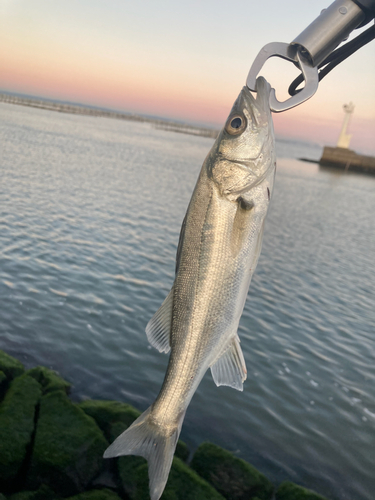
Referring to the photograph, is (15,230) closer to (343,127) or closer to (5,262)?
(5,262)

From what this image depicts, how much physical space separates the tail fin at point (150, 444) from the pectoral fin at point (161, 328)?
47 centimetres

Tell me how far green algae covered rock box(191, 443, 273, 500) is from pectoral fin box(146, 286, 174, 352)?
16.4 ft

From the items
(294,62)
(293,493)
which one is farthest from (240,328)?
(294,62)

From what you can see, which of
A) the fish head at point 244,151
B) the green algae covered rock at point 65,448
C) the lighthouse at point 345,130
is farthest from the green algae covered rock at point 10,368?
the lighthouse at point 345,130

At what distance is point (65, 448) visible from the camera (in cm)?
647

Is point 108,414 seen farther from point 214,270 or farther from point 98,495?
point 214,270

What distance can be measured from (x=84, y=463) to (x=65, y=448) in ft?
1.22

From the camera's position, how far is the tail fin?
2.73 meters

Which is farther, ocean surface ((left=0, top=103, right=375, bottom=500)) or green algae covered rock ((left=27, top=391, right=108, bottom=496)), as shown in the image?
ocean surface ((left=0, top=103, right=375, bottom=500))

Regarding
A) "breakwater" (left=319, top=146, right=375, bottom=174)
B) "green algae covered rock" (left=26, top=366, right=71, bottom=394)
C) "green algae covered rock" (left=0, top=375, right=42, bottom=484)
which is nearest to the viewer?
"green algae covered rock" (left=0, top=375, right=42, bottom=484)

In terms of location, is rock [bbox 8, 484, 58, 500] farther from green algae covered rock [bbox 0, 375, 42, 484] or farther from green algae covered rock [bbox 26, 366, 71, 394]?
green algae covered rock [bbox 26, 366, 71, 394]

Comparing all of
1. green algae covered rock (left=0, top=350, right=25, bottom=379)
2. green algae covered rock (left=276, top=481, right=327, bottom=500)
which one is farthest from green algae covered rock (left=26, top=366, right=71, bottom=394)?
green algae covered rock (left=276, top=481, right=327, bottom=500)

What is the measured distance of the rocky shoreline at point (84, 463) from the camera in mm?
6156

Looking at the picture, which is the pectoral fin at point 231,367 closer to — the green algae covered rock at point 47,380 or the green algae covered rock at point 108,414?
the green algae covered rock at point 108,414
